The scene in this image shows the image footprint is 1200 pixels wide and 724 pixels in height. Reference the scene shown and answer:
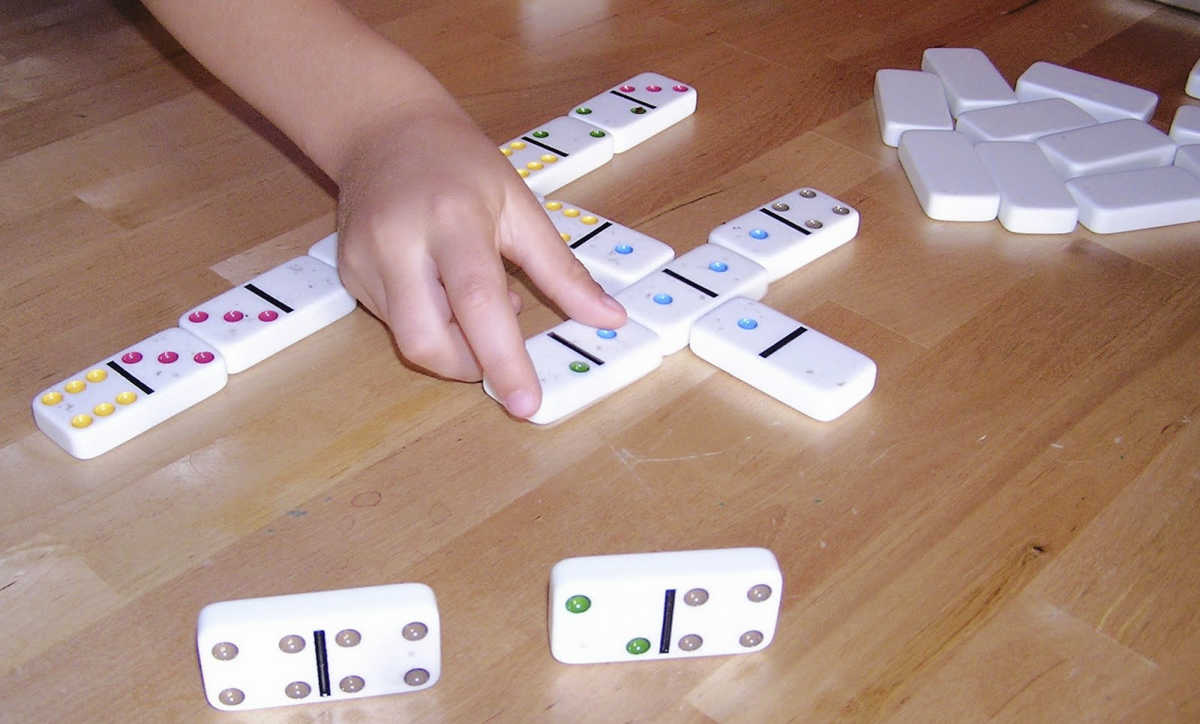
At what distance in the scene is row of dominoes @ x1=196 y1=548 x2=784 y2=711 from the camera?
2.17ft

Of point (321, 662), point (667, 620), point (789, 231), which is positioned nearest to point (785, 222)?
point (789, 231)

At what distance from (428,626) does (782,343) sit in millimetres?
375

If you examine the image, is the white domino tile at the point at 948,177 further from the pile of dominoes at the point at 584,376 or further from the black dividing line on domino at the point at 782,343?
the black dividing line on domino at the point at 782,343

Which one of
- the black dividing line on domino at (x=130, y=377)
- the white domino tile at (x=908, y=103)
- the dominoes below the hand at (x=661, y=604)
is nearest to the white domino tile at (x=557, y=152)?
the white domino tile at (x=908, y=103)

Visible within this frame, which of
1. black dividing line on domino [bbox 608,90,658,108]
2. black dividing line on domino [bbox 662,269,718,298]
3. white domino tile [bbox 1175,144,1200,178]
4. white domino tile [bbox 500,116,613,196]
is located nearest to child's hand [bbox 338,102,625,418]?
black dividing line on domino [bbox 662,269,718,298]

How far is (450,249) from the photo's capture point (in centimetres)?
81

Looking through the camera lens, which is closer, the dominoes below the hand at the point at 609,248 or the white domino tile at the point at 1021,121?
the dominoes below the hand at the point at 609,248

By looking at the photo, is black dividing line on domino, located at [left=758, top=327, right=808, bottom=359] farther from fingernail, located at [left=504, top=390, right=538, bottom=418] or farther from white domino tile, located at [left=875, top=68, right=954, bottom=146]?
white domino tile, located at [left=875, top=68, right=954, bottom=146]

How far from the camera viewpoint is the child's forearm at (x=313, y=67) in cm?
93

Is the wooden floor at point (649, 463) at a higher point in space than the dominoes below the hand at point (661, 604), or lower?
lower

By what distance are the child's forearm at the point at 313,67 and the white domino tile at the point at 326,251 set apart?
64mm

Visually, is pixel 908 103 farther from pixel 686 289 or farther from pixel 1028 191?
pixel 686 289

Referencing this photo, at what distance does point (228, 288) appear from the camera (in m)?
1.01

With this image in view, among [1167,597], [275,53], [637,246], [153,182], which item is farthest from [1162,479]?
[153,182]
